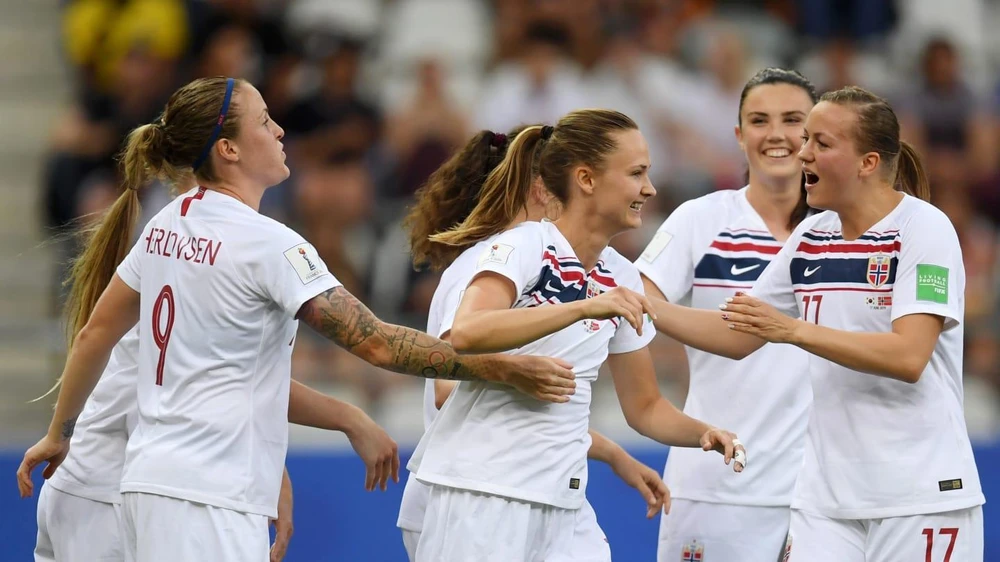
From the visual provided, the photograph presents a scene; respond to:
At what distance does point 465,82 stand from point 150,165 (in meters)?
6.37

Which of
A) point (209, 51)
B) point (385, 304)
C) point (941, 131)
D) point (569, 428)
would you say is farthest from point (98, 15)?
point (569, 428)

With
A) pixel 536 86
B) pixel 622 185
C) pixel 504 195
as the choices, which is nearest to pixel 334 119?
pixel 536 86

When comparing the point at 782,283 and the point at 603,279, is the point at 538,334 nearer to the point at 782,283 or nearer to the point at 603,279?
the point at 603,279

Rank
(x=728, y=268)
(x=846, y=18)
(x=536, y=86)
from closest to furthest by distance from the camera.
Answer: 1. (x=728, y=268)
2. (x=536, y=86)
3. (x=846, y=18)

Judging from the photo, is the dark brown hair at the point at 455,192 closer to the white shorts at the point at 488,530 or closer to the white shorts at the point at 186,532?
the white shorts at the point at 488,530

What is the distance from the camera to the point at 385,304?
8.50 meters

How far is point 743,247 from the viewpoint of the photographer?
17.6ft

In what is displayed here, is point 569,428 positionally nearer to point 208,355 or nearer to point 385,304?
point 208,355

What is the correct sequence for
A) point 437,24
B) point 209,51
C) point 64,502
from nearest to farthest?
point 64,502 < point 209,51 < point 437,24

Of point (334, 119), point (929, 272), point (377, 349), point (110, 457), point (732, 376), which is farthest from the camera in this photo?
point (334, 119)

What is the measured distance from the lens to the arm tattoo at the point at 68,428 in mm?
4672

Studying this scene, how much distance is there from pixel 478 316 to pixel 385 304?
4594mm

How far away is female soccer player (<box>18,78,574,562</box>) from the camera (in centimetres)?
Result: 405

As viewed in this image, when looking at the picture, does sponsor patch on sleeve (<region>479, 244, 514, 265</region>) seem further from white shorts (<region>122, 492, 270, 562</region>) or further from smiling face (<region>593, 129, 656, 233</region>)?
white shorts (<region>122, 492, 270, 562</region>)
